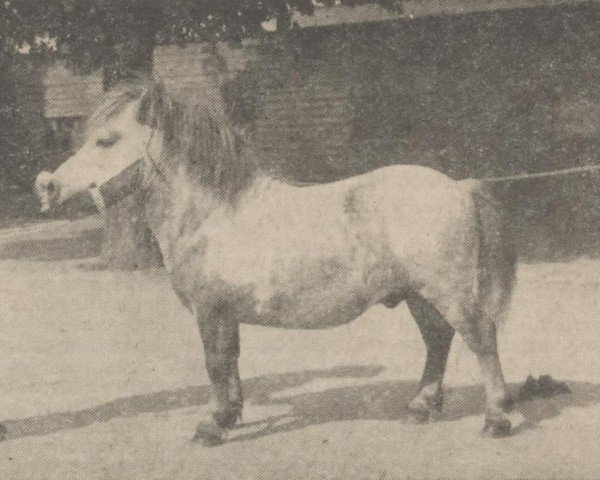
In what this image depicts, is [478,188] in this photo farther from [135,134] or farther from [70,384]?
[70,384]

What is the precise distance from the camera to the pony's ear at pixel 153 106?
5.91 metres

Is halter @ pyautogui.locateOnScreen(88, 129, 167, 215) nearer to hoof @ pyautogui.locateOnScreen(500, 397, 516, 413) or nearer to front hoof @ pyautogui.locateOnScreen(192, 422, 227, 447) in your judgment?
front hoof @ pyautogui.locateOnScreen(192, 422, 227, 447)

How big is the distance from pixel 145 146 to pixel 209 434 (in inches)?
65.7

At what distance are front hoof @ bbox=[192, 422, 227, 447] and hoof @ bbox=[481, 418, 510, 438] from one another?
1.50 meters

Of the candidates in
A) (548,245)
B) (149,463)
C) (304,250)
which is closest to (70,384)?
(149,463)

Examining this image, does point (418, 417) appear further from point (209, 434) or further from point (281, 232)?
point (281, 232)

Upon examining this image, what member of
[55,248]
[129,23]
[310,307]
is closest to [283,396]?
[310,307]

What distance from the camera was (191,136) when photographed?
600cm

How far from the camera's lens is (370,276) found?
595 cm

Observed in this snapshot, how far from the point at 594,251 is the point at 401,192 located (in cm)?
851

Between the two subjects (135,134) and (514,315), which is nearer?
(135,134)

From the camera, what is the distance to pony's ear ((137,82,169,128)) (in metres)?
5.91

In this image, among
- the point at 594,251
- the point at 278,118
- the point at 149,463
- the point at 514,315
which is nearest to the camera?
the point at 149,463

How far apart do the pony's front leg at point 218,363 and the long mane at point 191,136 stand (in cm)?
74
